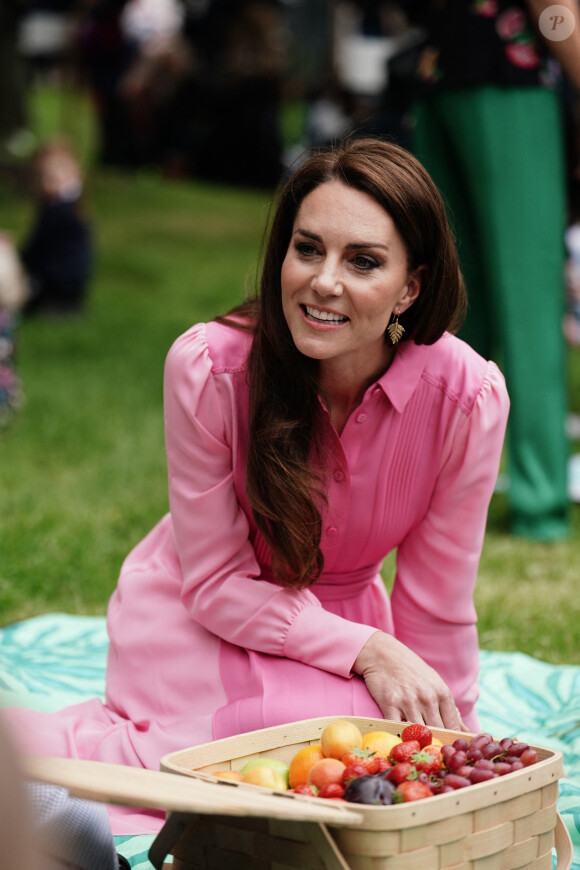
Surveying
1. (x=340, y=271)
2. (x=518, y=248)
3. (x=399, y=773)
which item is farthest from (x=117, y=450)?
(x=399, y=773)

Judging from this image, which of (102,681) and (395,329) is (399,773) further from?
(102,681)

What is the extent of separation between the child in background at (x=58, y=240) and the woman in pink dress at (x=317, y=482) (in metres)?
5.98

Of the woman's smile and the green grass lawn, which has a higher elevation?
the woman's smile

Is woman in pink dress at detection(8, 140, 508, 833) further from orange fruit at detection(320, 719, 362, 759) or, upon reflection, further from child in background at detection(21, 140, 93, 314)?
child in background at detection(21, 140, 93, 314)

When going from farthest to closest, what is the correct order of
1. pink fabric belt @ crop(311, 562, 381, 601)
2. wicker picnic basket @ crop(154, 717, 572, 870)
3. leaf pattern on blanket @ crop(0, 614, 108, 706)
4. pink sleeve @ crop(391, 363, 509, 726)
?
leaf pattern on blanket @ crop(0, 614, 108, 706) → pink fabric belt @ crop(311, 562, 381, 601) → pink sleeve @ crop(391, 363, 509, 726) → wicker picnic basket @ crop(154, 717, 572, 870)

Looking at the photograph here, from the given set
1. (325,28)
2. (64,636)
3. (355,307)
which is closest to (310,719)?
(355,307)

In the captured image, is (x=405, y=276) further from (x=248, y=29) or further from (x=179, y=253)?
(x=248, y=29)

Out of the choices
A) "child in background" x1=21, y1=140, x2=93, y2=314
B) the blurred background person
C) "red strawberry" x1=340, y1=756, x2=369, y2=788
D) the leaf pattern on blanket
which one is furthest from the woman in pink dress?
"child in background" x1=21, y1=140, x2=93, y2=314

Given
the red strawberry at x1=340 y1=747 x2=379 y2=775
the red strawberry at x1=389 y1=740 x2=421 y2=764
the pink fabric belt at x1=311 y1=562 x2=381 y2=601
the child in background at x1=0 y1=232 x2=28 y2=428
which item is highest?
the pink fabric belt at x1=311 y1=562 x2=381 y2=601

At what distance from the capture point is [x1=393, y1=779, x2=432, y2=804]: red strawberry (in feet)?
6.33

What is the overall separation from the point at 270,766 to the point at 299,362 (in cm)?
80

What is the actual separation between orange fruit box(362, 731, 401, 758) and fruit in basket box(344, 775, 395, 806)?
213 millimetres

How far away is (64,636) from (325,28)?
654 inches

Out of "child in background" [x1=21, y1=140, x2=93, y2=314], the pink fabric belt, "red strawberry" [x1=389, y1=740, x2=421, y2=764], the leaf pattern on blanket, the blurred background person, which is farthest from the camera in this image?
"child in background" [x1=21, y1=140, x2=93, y2=314]
